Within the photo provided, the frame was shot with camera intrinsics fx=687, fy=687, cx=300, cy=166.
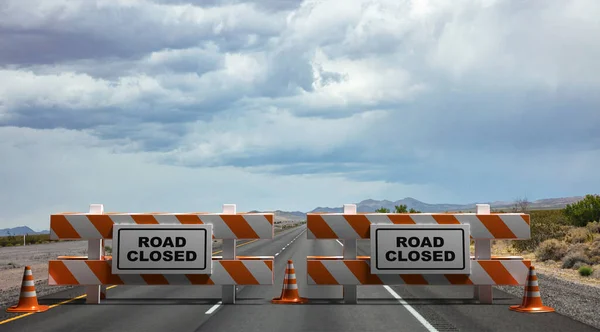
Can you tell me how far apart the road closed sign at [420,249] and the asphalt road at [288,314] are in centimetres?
72

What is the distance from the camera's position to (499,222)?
44.4 ft

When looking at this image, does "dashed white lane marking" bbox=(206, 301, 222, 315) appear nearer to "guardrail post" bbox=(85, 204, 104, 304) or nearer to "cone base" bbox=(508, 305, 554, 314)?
"guardrail post" bbox=(85, 204, 104, 304)

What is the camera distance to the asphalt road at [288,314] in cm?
1070

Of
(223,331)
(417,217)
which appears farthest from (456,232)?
(223,331)

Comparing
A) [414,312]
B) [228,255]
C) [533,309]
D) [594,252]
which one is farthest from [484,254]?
[594,252]

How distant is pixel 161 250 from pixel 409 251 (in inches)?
189

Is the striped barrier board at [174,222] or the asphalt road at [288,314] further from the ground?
the striped barrier board at [174,222]

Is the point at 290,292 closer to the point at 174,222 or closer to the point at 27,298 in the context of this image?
the point at 174,222

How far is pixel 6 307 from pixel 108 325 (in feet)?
12.1

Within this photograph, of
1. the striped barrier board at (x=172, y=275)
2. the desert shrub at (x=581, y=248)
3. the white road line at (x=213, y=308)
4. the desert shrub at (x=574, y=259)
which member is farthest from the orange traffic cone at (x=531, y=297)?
the desert shrub at (x=581, y=248)

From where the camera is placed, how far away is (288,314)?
12031mm

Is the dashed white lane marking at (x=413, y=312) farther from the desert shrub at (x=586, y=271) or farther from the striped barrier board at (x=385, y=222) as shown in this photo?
the desert shrub at (x=586, y=271)

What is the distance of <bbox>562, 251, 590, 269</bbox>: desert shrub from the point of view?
25406 mm

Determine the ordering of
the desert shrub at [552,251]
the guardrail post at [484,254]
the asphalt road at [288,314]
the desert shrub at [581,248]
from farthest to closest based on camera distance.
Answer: the desert shrub at [552,251] < the desert shrub at [581,248] < the guardrail post at [484,254] < the asphalt road at [288,314]
